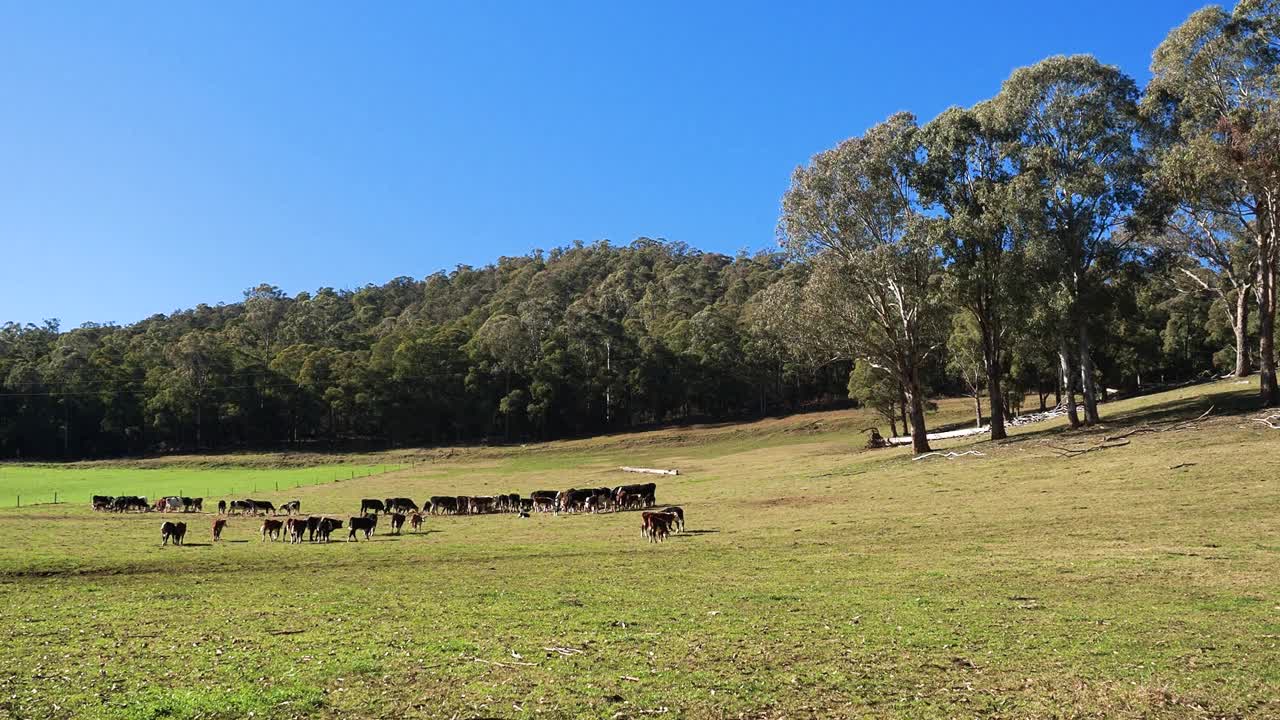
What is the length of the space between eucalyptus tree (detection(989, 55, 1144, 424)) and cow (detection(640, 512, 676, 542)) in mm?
25691

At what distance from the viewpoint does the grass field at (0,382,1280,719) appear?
27.3ft

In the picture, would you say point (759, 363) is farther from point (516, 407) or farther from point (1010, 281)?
point (1010, 281)

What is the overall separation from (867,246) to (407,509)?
2732cm

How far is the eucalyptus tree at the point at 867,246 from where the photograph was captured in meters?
42.3

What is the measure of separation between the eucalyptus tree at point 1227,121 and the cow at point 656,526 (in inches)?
1136

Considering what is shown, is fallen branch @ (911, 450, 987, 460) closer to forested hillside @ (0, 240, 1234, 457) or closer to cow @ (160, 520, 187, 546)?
cow @ (160, 520, 187, 546)

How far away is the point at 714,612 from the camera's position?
41.5 ft

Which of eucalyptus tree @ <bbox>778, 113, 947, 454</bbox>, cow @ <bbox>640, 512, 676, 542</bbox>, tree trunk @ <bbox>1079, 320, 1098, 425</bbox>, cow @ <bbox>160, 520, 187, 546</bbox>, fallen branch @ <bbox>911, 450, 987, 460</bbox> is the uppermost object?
eucalyptus tree @ <bbox>778, 113, 947, 454</bbox>

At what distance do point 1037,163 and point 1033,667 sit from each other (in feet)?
123

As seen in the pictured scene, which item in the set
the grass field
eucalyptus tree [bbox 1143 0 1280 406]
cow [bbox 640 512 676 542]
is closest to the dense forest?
eucalyptus tree [bbox 1143 0 1280 406]

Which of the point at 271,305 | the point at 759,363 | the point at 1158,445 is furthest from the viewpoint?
the point at 271,305

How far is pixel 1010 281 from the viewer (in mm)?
39594

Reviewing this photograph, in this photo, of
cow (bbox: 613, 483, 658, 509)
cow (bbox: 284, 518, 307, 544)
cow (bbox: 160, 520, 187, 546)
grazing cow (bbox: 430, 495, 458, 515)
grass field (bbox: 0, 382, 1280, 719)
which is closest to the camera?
grass field (bbox: 0, 382, 1280, 719)

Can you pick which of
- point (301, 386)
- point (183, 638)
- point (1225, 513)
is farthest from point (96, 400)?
point (1225, 513)
